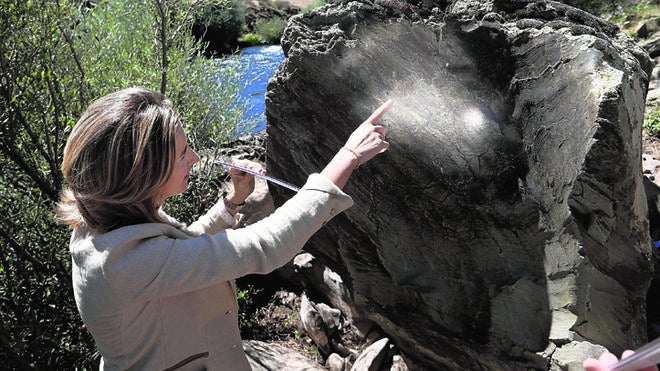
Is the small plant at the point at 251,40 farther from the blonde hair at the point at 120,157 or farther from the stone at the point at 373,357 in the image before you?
the blonde hair at the point at 120,157

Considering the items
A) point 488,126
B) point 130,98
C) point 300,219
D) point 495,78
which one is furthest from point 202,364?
point 495,78

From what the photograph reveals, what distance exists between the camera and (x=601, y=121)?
2.31 metres

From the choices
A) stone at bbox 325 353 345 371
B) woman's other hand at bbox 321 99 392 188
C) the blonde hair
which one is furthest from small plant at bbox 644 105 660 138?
the blonde hair

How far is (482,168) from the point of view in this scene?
2.67 meters

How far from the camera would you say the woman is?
147 cm

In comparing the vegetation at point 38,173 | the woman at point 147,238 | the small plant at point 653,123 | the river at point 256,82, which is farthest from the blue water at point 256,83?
the woman at point 147,238

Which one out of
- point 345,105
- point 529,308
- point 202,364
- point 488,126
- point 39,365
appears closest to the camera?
point 202,364

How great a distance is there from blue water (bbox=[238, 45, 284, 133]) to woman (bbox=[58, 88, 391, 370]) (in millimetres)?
4117

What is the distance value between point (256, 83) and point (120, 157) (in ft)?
25.8

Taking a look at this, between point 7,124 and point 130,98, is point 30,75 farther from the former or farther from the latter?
point 130,98

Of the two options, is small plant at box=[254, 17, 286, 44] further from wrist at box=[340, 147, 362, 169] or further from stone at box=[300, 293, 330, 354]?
wrist at box=[340, 147, 362, 169]

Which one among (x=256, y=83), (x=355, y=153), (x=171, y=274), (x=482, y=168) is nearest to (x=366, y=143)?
(x=355, y=153)

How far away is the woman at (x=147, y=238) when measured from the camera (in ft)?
4.83

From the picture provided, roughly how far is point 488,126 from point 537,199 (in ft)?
1.27
